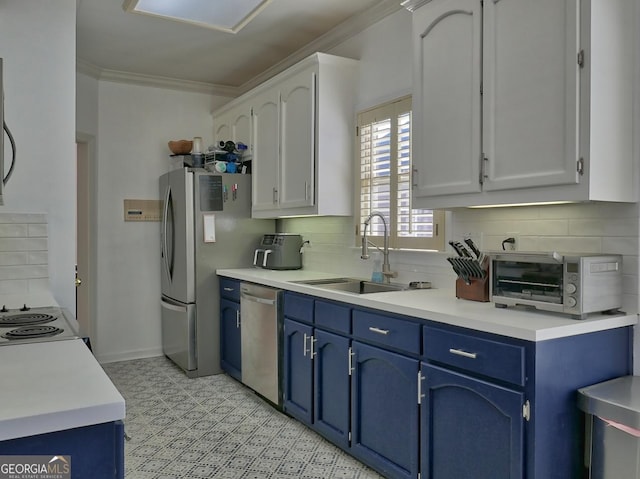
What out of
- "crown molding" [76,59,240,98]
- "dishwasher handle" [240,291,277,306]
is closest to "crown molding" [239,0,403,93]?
"crown molding" [76,59,240,98]

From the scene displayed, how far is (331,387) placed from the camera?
9.02 ft

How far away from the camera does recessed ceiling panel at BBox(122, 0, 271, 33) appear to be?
2.87m

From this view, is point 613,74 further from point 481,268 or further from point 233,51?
point 233,51

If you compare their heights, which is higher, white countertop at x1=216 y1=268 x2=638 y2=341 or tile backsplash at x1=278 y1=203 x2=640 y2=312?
tile backsplash at x1=278 y1=203 x2=640 y2=312

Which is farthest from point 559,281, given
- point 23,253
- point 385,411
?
point 23,253

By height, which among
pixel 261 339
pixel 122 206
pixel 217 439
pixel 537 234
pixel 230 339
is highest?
pixel 122 206

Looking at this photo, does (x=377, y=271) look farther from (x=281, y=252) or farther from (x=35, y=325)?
(x=35, y=325)

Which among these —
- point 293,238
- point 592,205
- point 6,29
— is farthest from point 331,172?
point 6,29

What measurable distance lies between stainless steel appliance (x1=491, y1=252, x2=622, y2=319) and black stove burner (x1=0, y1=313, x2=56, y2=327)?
1773mm

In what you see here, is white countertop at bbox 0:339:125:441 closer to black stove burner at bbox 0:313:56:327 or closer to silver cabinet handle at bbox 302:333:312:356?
black stove burner at bbox 0:313:56:327

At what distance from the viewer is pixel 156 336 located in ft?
15.9

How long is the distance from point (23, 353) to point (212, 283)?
2700 mm

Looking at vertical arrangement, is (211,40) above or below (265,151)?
above

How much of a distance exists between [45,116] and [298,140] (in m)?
1.56
